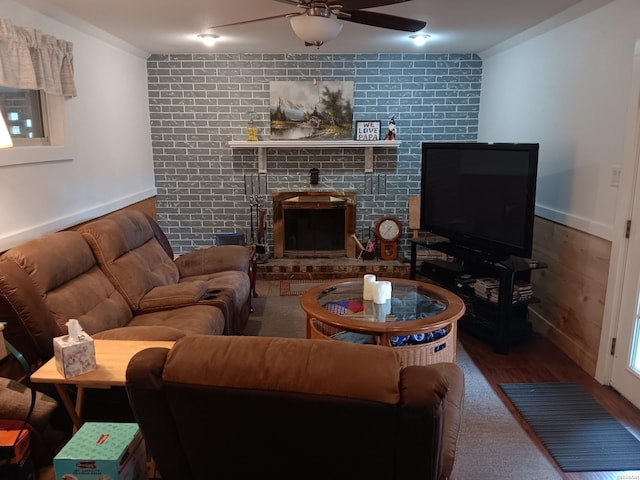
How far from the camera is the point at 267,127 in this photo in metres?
5.53

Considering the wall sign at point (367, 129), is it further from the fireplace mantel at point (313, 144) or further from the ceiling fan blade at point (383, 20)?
the ceiling fan blade at point (383, 20)

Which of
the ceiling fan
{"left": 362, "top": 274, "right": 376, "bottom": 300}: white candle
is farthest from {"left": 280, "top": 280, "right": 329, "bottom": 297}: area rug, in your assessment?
the ceiling fan

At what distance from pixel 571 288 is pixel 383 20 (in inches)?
88.3

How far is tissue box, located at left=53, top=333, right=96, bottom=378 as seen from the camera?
6.42 ft

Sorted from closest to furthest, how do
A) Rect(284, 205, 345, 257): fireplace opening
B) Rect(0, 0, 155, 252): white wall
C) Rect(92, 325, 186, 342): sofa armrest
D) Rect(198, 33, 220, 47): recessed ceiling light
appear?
Rect(92, 325, 186, 342): sofa armrest
Rect(0, 0, 155, 252): white wall
Rect(198, 33, 220, 47): recessed ceiling light
Rect(284, 205, 345, 257): fireplace opening

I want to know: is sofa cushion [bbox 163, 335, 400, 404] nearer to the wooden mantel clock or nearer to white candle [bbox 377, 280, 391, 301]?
white candle [bbox 377, 280, 391, 301]

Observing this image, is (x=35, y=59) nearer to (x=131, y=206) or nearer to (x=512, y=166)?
(x=131, y=206)

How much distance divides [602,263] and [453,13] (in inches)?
79.0

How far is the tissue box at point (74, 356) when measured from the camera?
1958mm

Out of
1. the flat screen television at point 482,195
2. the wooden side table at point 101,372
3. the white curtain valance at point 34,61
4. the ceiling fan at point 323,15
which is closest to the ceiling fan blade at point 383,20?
the ceiling fan at point 323,15

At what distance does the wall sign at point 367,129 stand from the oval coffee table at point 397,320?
255 cm

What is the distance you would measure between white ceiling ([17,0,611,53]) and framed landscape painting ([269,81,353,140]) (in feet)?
1.31

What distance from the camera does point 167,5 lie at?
3340 millimetres

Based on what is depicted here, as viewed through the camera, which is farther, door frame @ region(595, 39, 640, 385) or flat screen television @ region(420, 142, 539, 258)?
flat screen television @ region(420, 142, 539, 258)
